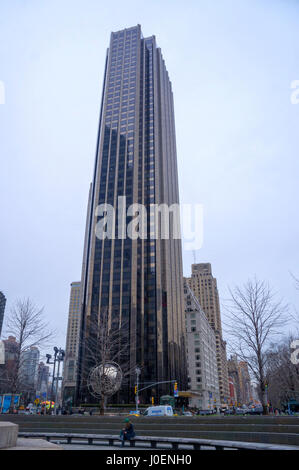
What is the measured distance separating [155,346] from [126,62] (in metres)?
112

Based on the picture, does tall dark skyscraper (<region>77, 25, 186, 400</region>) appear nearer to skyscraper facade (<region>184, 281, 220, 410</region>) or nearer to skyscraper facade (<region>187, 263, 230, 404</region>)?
skyscraper facade (<region>184, 281, 220, 410</region>)

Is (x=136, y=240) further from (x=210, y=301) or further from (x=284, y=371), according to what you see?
(x=210, y=301)

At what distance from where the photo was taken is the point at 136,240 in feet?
331

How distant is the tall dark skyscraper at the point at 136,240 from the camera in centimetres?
9050

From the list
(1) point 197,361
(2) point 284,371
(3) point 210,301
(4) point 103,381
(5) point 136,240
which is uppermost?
(5) point 136,240

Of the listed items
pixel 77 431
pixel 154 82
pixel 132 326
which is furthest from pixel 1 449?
pixel 154 82

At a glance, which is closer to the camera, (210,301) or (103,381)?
(103,381)

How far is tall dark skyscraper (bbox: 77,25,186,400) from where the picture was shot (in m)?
90.5

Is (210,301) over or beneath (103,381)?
over

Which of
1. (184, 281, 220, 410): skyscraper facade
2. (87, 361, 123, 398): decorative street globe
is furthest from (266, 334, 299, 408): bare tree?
(184, 281, 220, 410): skyscraper facade

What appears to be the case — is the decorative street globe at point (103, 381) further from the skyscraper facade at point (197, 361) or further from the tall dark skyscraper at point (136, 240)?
the skyscraper facade at point (197, 361)

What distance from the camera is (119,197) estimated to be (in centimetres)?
10512

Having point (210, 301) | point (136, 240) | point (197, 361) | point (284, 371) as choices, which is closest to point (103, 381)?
point (284, 371)

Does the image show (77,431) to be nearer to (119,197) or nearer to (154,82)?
(119,197)
